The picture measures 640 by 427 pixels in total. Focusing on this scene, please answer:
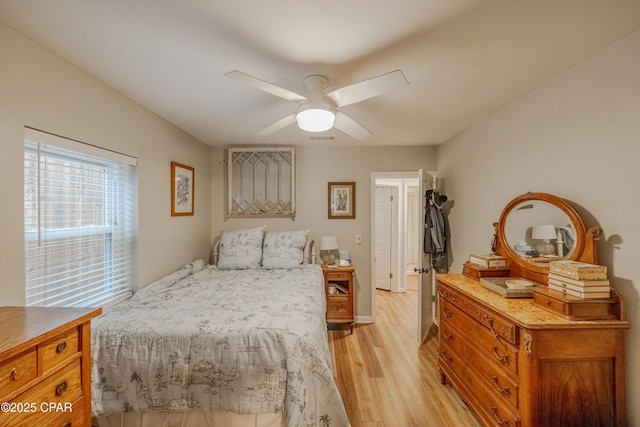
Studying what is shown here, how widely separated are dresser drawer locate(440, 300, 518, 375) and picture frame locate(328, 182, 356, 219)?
1775mm

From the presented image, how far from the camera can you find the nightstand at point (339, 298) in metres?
3.47

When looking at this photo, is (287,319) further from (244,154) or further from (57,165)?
(244,154)

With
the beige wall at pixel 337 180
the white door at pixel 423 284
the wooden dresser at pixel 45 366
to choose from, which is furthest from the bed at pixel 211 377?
the beige wall at pixel 337 180

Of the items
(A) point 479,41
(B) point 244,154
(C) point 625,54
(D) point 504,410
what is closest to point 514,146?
(C) point 625,54

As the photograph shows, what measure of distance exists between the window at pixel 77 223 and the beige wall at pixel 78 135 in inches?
3.7

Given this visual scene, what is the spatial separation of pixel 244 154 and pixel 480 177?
9.45 ft

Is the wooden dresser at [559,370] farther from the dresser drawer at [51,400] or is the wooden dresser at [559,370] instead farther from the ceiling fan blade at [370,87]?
the dresser drawer at [51,400]

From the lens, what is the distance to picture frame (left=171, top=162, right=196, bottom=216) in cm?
287

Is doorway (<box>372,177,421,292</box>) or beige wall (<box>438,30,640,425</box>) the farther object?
doorway (<box>372,177,421,292</box>)

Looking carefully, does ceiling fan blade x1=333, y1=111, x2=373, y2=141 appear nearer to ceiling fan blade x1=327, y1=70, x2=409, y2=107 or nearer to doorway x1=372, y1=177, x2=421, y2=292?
ceiling fan blade x1=327, y1=70, x2=409, y2=107

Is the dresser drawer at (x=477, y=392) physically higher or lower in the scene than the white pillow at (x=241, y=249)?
lower

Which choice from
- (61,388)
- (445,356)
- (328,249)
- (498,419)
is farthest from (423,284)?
(61,388)

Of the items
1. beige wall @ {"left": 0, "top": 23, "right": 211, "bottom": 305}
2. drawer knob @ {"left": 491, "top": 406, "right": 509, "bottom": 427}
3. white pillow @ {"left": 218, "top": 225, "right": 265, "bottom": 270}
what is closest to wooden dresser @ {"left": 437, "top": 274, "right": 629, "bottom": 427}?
drawer knob @ {"left": 491, "top": 406, "right": 509, "bottom": 427}

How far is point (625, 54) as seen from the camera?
1.44m
